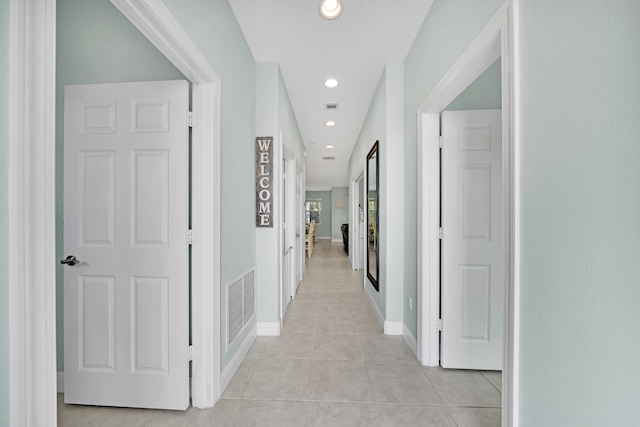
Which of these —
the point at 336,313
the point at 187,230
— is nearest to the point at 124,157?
the point at 187,230

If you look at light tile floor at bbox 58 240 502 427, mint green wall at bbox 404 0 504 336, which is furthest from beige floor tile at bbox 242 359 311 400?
mint green wall at bbox 404 0 504 336

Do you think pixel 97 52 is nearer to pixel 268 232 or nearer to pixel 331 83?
pixel 268 232

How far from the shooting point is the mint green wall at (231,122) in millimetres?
1607

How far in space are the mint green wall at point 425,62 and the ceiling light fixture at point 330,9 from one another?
0.70m

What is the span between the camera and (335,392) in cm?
179

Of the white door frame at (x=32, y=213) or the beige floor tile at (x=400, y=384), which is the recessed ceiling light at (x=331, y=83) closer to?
the white door frame at (x=32, y=213)

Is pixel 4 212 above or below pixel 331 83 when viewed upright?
below

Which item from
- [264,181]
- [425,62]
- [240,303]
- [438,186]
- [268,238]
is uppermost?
[425,62]

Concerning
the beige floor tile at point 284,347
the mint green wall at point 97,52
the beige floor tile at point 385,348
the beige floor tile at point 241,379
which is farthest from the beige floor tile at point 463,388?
the mint green wall at point 97,52

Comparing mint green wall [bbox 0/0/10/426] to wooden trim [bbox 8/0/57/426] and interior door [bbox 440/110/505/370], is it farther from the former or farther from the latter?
interior door [bbox 440/110/505/370]

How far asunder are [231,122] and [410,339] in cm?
244

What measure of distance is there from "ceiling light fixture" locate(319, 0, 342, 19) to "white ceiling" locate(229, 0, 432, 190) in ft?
0.20

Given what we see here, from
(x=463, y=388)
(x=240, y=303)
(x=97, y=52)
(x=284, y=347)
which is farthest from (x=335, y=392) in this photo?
(x=97, y=52)

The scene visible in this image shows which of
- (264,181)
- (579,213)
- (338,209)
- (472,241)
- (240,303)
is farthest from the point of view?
(338,209)
